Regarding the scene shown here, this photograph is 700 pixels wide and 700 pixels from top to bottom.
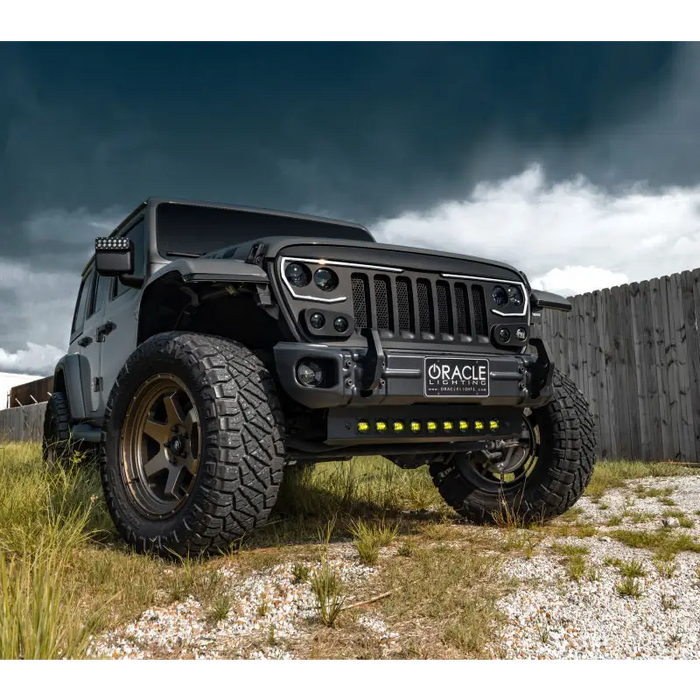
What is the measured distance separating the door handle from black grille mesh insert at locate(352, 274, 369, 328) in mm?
2447

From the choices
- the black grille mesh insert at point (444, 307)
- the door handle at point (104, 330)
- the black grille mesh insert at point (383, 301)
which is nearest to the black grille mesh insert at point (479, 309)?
the black grille mesh insert at point (444, 307)

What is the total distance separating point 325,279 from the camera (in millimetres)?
3441

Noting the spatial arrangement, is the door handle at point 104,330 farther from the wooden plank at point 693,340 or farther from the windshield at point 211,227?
the wooden plank at point 693,340

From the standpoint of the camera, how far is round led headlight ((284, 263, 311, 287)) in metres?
3.35

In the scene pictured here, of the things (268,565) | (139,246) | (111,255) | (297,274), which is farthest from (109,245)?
(268,565)

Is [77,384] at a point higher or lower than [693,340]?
lower

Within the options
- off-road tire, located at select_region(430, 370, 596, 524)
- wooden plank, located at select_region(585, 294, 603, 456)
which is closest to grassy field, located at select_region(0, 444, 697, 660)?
off-road tire, located at select_region(430, 370, 596, 524)

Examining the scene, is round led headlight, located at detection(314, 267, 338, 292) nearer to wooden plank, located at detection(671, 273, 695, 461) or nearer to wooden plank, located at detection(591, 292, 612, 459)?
wooden plank, located at detection(671, 273, 695, 461)

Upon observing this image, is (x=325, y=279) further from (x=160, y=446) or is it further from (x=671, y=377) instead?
(x=671, y=377)

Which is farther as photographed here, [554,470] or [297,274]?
[554,470]

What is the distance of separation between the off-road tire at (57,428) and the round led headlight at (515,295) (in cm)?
384

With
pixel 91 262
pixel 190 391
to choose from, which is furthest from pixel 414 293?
pixel 91 262

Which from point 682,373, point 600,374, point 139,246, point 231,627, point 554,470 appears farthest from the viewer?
point 600,374

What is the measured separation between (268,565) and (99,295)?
383cm
